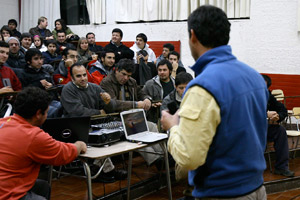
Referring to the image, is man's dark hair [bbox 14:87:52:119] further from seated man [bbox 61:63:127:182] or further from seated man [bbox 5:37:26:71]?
seated man [bbox 5:37:26:71]

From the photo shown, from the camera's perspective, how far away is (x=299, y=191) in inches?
169

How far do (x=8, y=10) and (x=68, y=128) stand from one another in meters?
9.53

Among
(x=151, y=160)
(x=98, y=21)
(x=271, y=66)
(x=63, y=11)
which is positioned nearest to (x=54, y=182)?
(x=151, y=160)

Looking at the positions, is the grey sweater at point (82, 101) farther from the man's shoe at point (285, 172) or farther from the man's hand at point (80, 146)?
the man's shoe at point (285, 172)

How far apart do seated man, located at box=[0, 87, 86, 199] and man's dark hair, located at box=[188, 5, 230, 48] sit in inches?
49.8

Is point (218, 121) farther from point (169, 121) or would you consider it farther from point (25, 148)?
point (25, 148)

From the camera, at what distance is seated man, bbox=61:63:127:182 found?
4.11 metres

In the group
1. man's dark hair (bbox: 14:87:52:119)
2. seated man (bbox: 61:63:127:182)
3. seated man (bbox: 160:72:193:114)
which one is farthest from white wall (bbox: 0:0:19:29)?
man's dark hair (bbox: 14:87:52:119)

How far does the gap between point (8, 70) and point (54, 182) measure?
1577 mm

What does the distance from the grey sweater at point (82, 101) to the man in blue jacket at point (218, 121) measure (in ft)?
8.87

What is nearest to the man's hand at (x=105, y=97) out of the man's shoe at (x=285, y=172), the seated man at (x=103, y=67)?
the seated man at (x=103, y=67)

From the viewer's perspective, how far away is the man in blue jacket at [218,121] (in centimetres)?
141

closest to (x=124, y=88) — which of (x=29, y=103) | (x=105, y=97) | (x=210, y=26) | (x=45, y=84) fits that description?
(x=105, y=97)

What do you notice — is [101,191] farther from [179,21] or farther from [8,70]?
[179,21]
